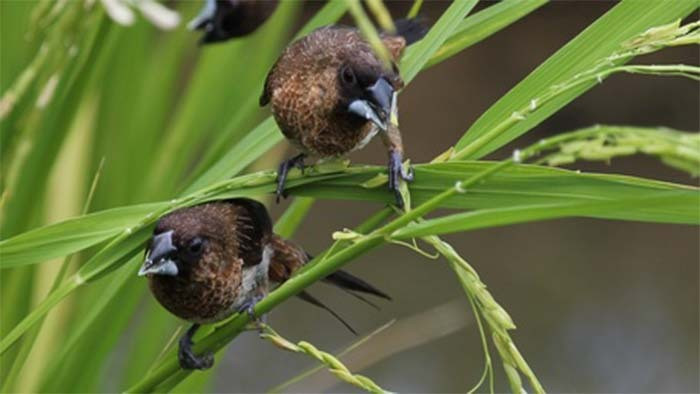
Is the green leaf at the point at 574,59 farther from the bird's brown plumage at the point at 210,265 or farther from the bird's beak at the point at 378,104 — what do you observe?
the bird's brown plumage at the point at 210,265

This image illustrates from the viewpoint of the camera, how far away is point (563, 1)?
3.93m

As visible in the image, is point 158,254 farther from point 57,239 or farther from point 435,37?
point 435,37

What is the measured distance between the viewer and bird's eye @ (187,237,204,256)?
1.12 metres

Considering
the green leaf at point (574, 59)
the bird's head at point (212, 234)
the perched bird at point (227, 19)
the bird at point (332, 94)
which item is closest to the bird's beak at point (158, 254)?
A: the bird's head at point (212, 234)

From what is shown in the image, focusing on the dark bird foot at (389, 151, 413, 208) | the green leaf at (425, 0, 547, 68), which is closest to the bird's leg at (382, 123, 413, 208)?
the dark bird foot at (389, 151, 413, 208)

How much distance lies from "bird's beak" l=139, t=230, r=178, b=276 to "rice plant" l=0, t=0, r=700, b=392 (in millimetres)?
15

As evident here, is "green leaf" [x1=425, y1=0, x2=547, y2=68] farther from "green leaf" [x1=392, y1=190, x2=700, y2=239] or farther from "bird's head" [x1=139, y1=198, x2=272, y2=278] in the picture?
"green leaf" [x1=392, y1=190, x2=700, y2=239]

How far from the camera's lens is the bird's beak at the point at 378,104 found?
108cm

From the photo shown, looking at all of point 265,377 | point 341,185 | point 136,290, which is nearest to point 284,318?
point 265,377

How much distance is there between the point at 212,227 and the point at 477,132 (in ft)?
1.03

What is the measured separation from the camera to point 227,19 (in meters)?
1.36

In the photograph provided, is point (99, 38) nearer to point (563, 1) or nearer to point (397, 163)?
point (397, 163)

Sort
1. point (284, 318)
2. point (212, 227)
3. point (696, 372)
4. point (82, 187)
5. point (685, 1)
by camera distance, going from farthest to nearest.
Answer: point (284, 318) → point (696, 372) → point (82, 187) → point (212, 227) → point (685, 1)

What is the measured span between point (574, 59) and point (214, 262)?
404 millimetres
